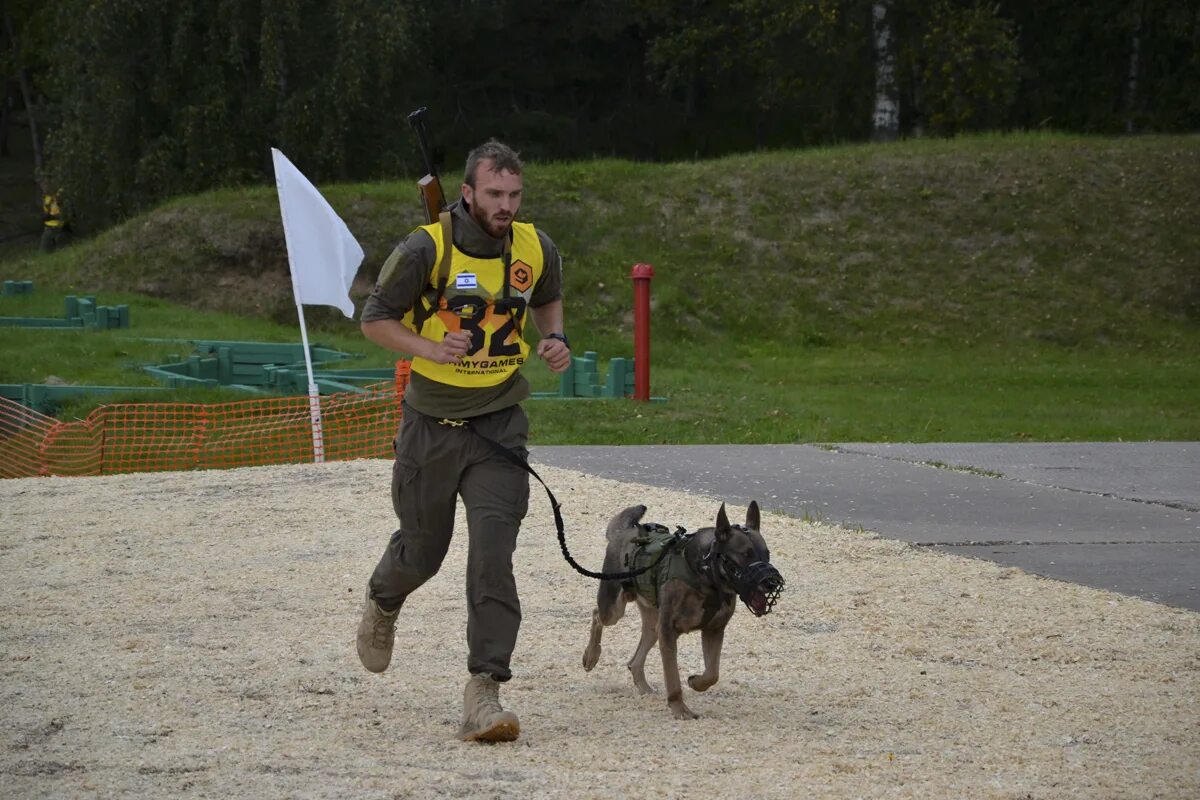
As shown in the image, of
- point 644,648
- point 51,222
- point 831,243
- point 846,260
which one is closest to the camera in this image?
point 644,648

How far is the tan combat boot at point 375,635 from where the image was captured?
6477 mm

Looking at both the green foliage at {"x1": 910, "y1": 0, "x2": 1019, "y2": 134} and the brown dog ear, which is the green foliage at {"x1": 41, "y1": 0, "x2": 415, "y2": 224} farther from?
the brown dog ear

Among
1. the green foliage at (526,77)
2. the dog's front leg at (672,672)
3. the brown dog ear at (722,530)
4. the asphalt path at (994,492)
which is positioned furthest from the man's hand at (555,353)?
the green foliage at (526,77)

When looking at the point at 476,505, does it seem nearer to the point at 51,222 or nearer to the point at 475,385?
the point at 475,385

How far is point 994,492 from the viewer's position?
1204cm

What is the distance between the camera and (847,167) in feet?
101

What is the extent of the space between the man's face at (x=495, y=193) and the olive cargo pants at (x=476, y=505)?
0.74m

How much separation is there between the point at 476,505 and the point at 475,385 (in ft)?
1.45

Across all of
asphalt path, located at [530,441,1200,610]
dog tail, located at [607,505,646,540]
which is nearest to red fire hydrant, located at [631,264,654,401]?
asphalt path, located at [530,441,1200,610]

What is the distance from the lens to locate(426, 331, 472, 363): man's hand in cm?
580

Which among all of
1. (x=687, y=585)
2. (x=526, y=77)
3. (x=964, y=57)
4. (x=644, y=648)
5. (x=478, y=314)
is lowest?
(x=644, y=648)

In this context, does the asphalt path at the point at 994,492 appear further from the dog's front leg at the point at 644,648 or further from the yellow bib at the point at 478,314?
the yellow bib at the point at 478,314

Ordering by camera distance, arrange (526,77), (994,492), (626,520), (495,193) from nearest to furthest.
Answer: (495,193)
(626,520)
(994,492)
(526,77)

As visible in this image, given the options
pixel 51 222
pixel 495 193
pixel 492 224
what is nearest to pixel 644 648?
pixel 492 224
